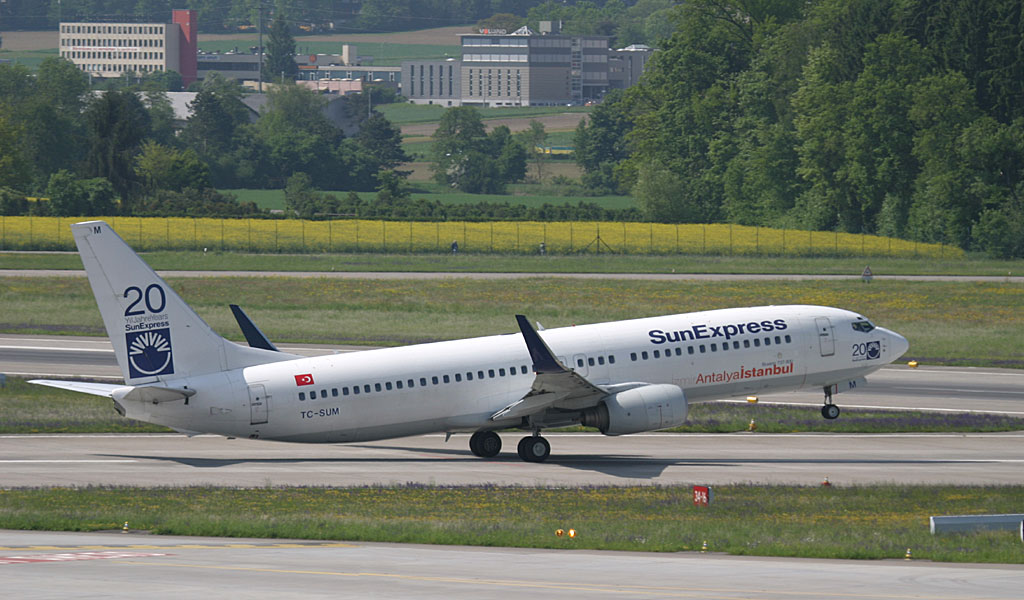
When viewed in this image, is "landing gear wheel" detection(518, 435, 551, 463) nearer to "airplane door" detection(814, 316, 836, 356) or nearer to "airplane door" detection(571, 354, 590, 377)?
"airplane door" detection(571, 354, 590, 377)

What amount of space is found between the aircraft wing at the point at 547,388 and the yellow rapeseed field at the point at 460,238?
86.7 metres

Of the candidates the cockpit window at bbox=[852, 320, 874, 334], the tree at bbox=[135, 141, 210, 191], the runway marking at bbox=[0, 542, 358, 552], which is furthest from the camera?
the tree at bbox=[135, 141, 210, 191]

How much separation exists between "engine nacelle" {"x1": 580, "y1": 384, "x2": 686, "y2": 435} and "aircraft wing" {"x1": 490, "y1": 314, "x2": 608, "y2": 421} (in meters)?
0.53

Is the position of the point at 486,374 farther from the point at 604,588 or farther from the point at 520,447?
the point at 604,588

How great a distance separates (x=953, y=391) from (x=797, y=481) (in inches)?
916

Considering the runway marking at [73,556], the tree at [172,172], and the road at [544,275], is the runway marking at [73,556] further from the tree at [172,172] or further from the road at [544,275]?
the tree at [172,172]

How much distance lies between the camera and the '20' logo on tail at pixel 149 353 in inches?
1622

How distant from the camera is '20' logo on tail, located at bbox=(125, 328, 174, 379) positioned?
135 ft

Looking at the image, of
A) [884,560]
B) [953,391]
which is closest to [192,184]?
[953,391]

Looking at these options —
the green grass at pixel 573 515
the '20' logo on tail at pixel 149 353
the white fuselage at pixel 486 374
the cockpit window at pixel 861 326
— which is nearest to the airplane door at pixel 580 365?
the white fuselage at pixel 486 374

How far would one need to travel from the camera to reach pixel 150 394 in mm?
40469

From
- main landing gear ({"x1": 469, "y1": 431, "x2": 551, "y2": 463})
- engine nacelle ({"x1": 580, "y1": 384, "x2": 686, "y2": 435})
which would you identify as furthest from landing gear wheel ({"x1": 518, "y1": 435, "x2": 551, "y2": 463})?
engine nacelle ({"x1": 580, "y1": 384, "x2": 686, "y2": 435})

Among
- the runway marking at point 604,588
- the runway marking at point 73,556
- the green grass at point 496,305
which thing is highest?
the runway marking at point 604,588

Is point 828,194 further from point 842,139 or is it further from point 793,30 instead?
point 793,30
